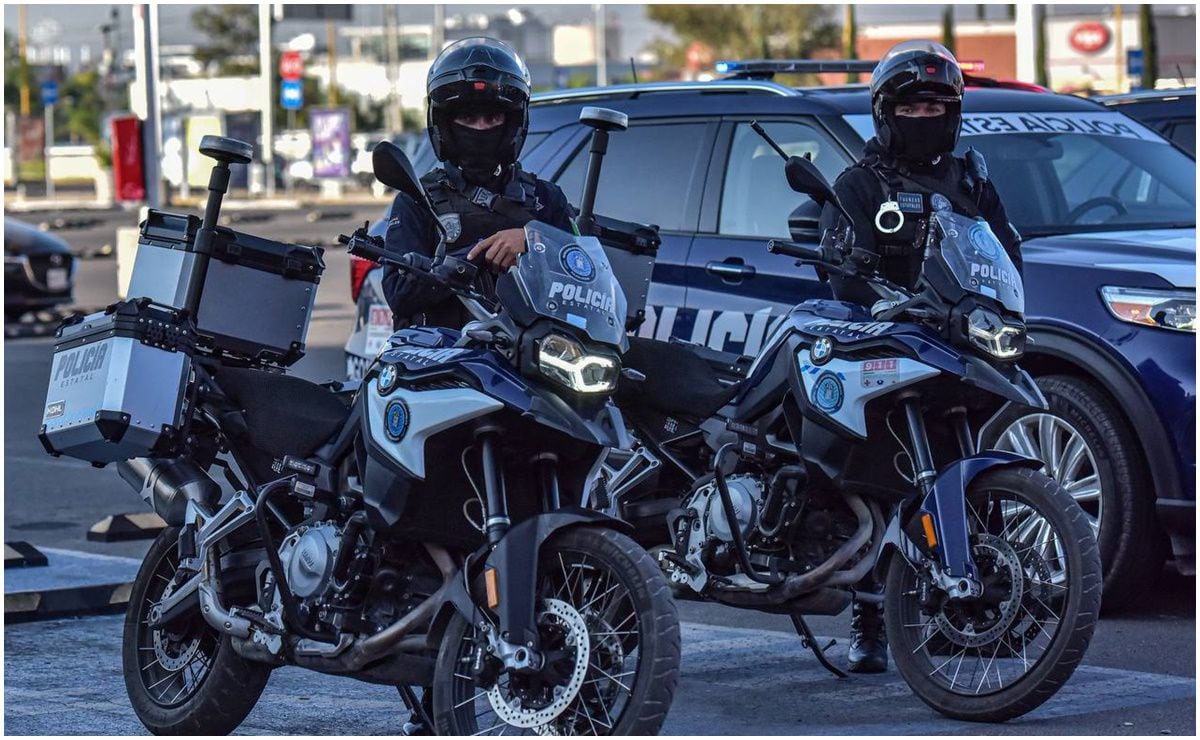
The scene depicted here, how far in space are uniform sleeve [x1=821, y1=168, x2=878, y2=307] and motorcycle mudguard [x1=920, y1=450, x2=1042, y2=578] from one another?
0.89 m

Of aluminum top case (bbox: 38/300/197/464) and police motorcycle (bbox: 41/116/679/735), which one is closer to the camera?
police motorcycle (bbox: 41/116/679/735)

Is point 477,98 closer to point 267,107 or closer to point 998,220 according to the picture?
point 998,220

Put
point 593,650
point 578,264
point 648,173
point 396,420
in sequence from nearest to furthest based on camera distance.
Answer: point 593,650, point 578,264, point 396,420, point 648,173

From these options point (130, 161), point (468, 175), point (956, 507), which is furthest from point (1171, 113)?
point (130, 161)

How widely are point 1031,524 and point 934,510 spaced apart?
269 millimetres

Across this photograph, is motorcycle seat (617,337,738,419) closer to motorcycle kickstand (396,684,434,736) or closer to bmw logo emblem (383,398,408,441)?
motorcycle kickstand (396,684,434,736)

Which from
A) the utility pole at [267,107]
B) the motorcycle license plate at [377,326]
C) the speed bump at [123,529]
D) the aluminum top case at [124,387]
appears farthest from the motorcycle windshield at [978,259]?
the utility pole at [267,107]

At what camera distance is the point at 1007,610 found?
5.88 meters

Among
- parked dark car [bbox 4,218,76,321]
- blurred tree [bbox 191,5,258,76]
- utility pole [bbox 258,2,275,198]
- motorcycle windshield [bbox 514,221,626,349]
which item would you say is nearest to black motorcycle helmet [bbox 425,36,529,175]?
motorcycle windshield [bbox 514,221,626,349]

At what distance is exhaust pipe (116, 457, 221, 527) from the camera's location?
6094 millimetres

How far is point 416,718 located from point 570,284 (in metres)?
1.36

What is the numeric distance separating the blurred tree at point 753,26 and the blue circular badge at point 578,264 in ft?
234

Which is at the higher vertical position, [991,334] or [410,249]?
[410,249]

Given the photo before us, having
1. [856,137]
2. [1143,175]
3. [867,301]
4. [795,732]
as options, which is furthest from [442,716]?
[1143,175]
